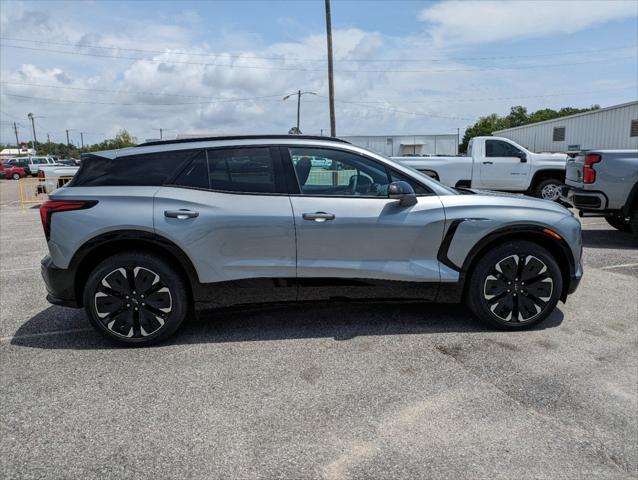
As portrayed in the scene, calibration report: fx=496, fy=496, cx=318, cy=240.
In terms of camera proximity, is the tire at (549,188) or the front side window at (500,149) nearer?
the tire at (549,188)

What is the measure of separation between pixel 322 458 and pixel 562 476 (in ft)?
3.84

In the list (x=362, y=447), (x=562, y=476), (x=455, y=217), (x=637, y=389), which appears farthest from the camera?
(x=455, y=217)

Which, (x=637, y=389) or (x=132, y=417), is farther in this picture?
(x=637, y=389)

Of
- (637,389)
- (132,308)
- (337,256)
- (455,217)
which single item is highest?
(455,217)

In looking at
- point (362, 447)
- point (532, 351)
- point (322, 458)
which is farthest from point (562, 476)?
point (532, 351)

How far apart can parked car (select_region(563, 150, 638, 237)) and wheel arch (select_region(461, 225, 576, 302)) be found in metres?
4.05

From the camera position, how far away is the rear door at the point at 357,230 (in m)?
3.98

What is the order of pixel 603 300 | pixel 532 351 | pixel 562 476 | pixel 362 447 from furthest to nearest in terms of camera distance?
pixel 603 300, pixel 532 351, pixel 362 447, pixel 562 476

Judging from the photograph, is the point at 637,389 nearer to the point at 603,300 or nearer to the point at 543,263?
the point at 543,263

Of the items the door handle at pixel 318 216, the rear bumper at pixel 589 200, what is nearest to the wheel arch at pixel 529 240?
the door handle at pixel 318 216

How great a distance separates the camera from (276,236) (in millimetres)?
3945

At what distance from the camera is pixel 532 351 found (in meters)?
3.84

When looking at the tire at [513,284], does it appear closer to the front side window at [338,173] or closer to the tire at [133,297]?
the front side window at [338,173]

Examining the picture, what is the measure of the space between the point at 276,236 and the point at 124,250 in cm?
123
